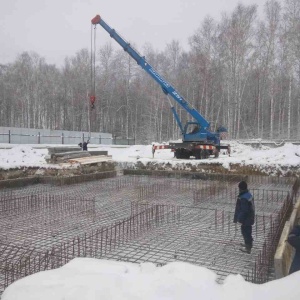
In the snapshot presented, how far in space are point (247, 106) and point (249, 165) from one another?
26669 mm

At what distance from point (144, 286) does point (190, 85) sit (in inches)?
1194

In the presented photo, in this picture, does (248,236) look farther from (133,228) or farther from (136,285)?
(136,285)

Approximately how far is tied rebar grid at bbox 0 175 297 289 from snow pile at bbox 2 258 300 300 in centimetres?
110

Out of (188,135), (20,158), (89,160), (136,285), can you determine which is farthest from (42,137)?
(136,285)

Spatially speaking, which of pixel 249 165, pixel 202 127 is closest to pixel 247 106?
pixel 202 127

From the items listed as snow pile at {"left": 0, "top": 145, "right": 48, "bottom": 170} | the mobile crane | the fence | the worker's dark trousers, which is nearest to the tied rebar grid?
the worker's dark trousers

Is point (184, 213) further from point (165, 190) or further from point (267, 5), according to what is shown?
point (267, 5)

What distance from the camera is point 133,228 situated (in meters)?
6.16

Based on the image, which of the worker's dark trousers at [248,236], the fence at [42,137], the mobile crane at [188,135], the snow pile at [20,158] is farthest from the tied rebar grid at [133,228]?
the fence at [42,137]

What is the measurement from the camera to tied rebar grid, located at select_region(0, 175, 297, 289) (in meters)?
4.55

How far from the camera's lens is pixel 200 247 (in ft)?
17.1

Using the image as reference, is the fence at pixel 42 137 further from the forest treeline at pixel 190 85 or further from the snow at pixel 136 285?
the snow at pixel 136 285

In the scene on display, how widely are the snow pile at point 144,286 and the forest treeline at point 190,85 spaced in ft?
57.5

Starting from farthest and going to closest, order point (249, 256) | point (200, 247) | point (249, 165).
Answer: point (249, 165), point (200, 247), point (249, 256)
